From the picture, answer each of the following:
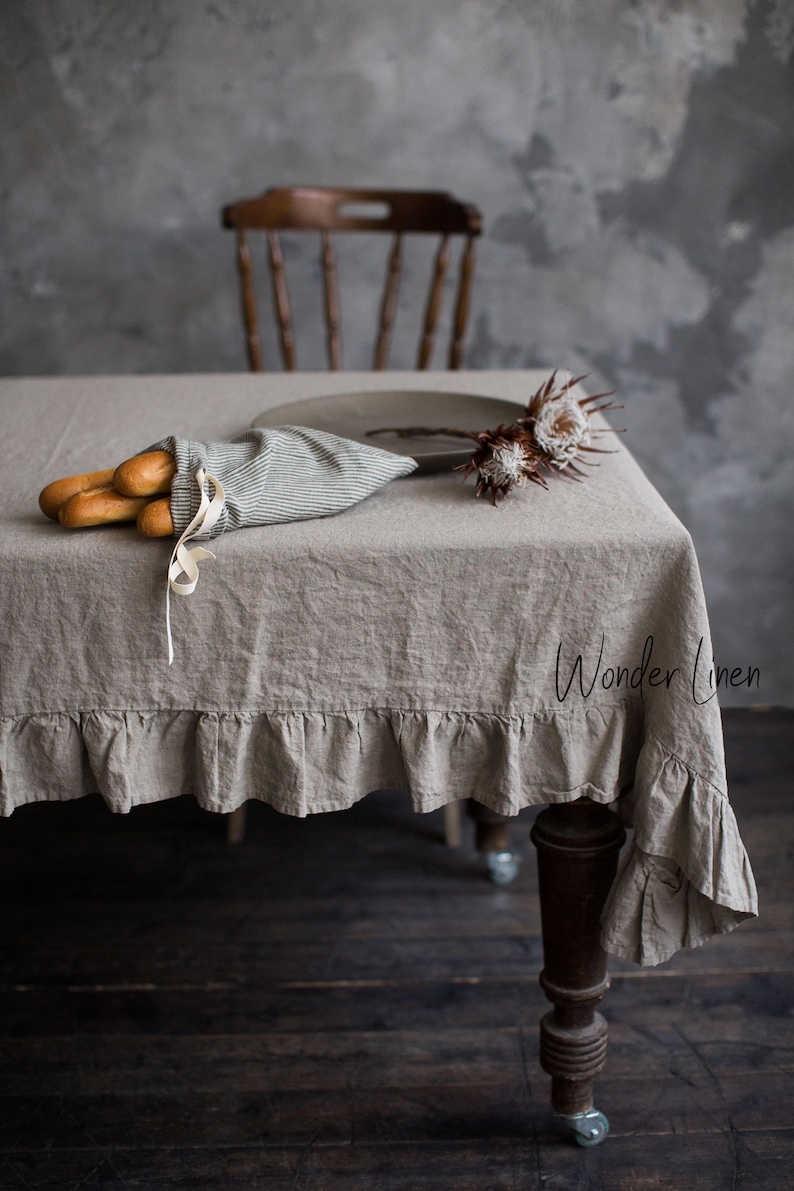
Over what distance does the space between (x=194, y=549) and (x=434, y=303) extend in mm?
1013

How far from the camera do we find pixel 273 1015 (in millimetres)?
1221

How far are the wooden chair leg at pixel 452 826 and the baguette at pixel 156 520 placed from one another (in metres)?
0.82

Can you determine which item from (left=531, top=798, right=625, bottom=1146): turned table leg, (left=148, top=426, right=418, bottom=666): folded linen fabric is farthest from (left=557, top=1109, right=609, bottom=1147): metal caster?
(left=148, top=426, right=418, bottom=666): folded linen fabric

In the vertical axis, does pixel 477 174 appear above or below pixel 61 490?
above

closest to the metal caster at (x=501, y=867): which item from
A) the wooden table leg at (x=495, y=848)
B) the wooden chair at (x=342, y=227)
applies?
the wooden table leg at (x=495, y=848)

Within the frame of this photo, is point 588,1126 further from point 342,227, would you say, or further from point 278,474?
point 342,227

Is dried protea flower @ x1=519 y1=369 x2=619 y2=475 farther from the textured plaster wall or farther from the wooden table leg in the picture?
the textured plaster wall

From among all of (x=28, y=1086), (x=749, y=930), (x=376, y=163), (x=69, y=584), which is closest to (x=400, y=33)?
(x=376, y=163)

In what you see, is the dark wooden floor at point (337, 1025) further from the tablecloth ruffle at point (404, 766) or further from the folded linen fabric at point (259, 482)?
the folded linen fabric at point (259, 482)

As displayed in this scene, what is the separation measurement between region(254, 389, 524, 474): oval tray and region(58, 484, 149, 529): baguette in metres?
0.26

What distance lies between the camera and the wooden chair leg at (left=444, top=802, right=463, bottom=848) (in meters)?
1.49

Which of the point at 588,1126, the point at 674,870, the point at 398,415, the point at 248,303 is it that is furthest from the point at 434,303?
the point at 588,1126

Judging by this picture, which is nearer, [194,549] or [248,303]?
[194,549]

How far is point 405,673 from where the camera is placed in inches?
32.4
